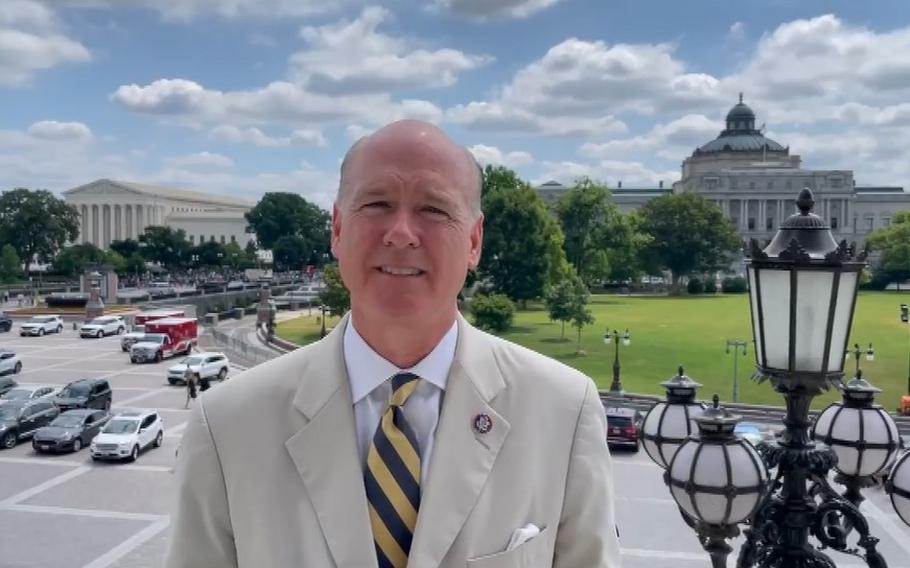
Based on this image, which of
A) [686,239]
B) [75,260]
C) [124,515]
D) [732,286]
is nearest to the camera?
[124,515]

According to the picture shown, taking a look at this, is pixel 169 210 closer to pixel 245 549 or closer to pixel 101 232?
pixel 101 232

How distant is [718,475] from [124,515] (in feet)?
49.4

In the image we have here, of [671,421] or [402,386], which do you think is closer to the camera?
[402,386]

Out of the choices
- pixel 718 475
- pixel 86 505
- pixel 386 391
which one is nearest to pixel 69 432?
pixel 86 505

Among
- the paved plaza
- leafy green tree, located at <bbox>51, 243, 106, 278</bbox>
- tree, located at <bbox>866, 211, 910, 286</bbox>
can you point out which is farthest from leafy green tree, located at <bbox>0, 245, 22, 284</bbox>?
tree, located at <bbox>866, 211, 910, 286</bbox>

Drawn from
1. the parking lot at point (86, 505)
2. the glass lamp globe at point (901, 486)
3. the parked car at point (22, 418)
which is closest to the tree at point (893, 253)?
the parking lot at point (86, 505)

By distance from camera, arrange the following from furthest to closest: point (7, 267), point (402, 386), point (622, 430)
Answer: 1. point (7, 267)
2. point (622, 430)
3. point (402, 386)

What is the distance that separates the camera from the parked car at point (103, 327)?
159ft

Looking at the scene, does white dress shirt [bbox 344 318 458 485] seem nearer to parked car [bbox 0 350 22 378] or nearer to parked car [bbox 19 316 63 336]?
parked car [bbox 0 350 22 378]

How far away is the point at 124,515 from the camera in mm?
17250

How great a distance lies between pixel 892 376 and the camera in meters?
34.0

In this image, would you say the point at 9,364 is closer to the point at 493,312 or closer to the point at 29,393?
the point at 29,393

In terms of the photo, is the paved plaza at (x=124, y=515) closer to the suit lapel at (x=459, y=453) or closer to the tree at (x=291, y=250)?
the suit lapel at (x=459, y=453)

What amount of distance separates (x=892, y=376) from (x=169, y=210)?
138018 millimetres
